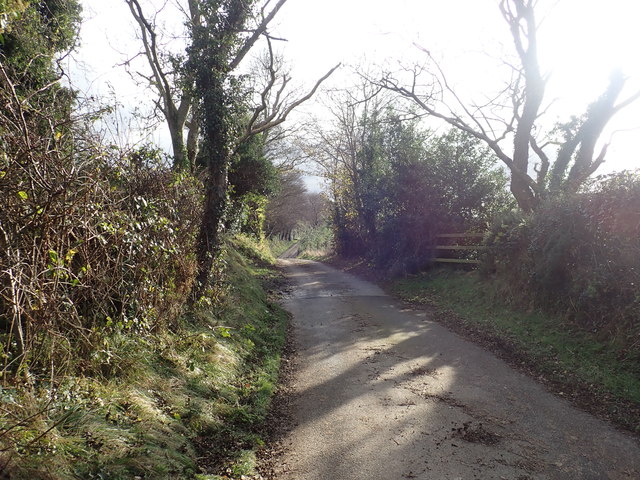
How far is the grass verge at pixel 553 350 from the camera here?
567 cm

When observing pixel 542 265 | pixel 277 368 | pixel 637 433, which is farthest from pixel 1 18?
pixel 542 265

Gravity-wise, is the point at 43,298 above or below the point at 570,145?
below

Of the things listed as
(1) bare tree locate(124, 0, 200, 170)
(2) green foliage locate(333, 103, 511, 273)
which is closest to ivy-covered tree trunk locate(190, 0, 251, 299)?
(1) bare tree locate(124, 0, 200, 170)

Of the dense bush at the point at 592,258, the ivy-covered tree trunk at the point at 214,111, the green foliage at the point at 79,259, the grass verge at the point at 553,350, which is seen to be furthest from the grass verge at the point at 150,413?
the dense bush at the point at 592,258

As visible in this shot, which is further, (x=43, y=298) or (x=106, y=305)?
(x=106, y=305)

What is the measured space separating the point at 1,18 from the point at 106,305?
10.9ft

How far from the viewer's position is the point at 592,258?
7.96 m

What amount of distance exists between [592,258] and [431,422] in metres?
5.05

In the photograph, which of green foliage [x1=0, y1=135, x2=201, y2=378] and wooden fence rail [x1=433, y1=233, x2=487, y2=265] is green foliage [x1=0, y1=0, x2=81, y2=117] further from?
wooden fence rail [x1=433, y1=233, x2=487, y2=265]

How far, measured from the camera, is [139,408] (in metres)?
4.05

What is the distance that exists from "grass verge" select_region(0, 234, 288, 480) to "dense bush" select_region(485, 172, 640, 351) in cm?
562

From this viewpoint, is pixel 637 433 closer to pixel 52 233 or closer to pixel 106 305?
pixel 106 305

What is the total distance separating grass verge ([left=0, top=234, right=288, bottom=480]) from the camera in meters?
2.86

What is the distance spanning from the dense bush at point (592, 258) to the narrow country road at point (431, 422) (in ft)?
6.49
